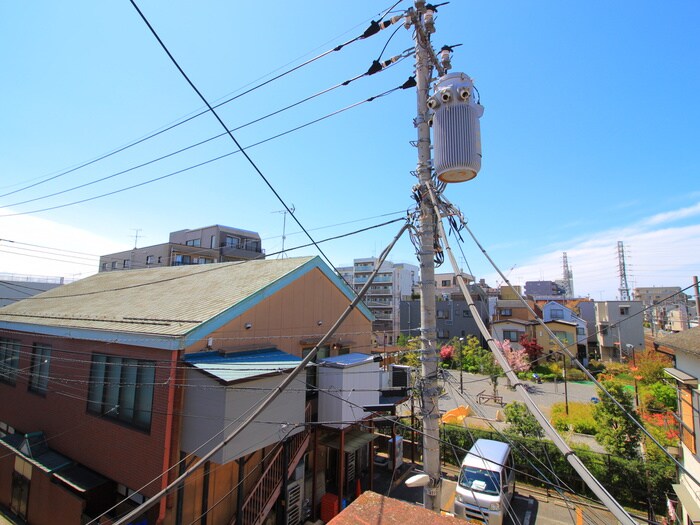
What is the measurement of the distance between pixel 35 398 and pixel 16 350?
257 cm

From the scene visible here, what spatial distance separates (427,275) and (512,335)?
133ft

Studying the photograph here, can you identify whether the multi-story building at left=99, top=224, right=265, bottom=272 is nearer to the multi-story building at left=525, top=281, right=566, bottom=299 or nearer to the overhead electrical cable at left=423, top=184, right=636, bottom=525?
the overhead electrical cable at left=423, top=184, right=636, bottom=525

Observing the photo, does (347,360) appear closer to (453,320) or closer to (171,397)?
(171,397)

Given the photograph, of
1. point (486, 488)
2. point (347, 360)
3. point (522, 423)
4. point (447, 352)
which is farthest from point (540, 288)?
point (347, 360)

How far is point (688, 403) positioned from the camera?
9125 millimetres

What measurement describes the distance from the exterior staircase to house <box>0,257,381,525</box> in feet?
0.12

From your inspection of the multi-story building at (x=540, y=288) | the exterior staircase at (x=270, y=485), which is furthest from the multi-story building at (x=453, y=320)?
the multi-story building at (x=540, y=288)

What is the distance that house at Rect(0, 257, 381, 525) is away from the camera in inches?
336

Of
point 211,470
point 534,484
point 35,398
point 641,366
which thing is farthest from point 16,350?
point 641,366

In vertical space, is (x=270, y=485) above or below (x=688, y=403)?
below

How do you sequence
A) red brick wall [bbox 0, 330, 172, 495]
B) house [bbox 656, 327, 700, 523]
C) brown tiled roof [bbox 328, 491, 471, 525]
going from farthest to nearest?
red brick wall [bbox 0, 330, 172, 495], house [bbox 656, 327, 700, 523], brown tiled roof [bbox 328, 491, 471, 525]

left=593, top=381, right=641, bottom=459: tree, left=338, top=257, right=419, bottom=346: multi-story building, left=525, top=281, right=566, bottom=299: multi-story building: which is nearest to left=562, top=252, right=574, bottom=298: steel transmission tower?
left=525, top=281, right=566, bottom=299: multi-story building

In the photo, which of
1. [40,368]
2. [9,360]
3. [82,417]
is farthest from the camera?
[9,360]

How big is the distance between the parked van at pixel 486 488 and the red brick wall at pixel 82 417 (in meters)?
9.03
